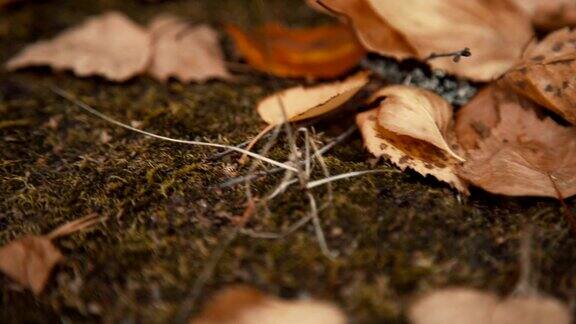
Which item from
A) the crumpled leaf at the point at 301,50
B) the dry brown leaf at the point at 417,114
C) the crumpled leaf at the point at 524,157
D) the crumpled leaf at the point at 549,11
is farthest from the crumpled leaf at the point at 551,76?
the crumpled leaf at the point at 301,50

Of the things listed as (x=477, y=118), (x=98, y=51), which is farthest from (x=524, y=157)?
(x=98, y=51)

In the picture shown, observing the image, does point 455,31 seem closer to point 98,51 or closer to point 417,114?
point 417,114

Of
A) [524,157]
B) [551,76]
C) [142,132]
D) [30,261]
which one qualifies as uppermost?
[551,76]

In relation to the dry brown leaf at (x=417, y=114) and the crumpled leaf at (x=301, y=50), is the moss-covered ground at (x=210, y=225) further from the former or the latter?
the crumpled leaf at (x=301, y=50)

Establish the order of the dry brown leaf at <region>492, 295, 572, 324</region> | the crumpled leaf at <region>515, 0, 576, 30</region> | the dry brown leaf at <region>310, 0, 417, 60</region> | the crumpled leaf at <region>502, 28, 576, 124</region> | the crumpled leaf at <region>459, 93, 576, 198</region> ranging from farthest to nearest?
the crumpled leaf at <region>515, 0, 576, 30</region>, the dry brown leaf at <region>310, 0, 417, 60</region>, the crumpled leaf at <region>502, 28, 576, 124</region>, the crumpled leaf at <region>459, 93, 576, 198</region>, the dry brown leaf at <region>492, 295, 572, 324</region>

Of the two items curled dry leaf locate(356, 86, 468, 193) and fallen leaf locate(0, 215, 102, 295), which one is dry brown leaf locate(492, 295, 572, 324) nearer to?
curled dry leaf locate(356, 86, 468, 193)

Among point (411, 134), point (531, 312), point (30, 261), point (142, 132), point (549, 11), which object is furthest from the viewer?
point (549, 11)

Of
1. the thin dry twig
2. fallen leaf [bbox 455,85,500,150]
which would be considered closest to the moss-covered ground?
the thin dry twig
